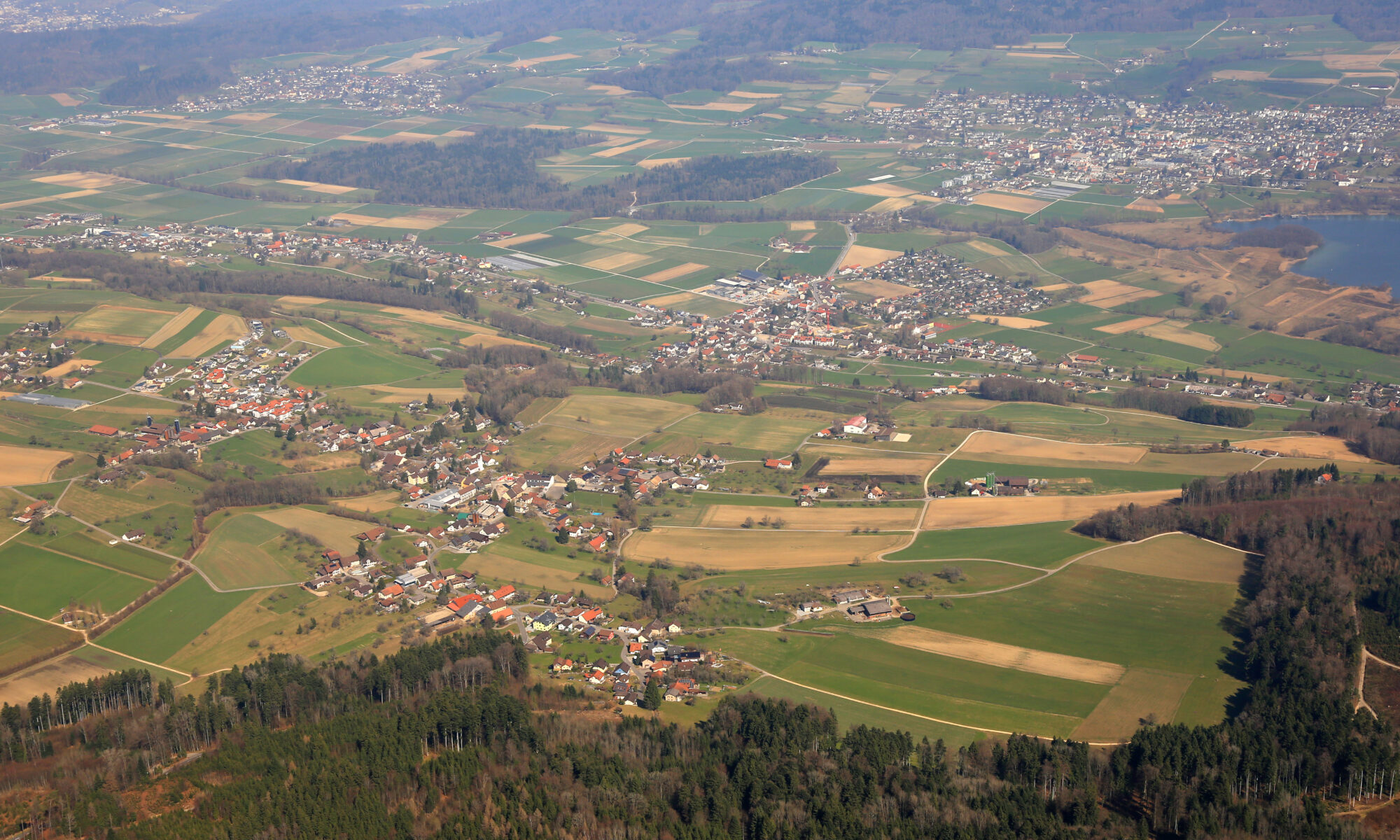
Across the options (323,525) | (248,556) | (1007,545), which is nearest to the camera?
(248,556)

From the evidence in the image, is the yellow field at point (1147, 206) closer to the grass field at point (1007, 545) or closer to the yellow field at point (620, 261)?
the yellow field at point (620, 261)

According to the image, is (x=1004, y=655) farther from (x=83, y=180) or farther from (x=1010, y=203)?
(x=83, y=180)

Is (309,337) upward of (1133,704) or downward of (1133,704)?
upward

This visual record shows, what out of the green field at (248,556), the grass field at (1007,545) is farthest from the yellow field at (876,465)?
the green field at (248,556)

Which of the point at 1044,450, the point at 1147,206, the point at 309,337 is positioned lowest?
the point at 1044,450

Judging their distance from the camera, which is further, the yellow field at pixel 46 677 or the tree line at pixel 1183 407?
the tree line at pixel 1183 407

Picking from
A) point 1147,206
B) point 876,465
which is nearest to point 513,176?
point 1147,206

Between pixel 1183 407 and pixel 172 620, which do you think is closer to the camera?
pixel 172 620

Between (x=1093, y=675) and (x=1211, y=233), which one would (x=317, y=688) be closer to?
(x=1093, y=675)
